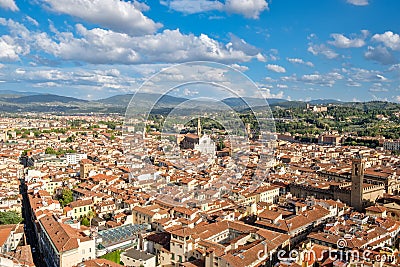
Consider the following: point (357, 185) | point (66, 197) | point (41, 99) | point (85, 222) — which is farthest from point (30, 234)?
point (41, 99)

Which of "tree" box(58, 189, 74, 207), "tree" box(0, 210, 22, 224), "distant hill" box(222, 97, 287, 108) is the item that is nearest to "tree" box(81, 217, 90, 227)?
"tree" box(0, 210, 22, 224)

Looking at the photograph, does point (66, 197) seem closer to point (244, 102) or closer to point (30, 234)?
point (30, 234)

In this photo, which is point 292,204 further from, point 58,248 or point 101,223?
point 58,248

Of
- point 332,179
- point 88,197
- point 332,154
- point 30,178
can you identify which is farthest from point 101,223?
point 332,154

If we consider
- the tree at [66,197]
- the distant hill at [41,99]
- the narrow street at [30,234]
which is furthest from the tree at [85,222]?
the distant hill at [41,99]

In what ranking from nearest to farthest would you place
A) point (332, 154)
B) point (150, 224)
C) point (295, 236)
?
point (295, 236)
point (150, 224)
point (332, 154)

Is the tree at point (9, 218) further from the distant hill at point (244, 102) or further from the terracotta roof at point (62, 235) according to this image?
the distant hill at point (244, 102)
